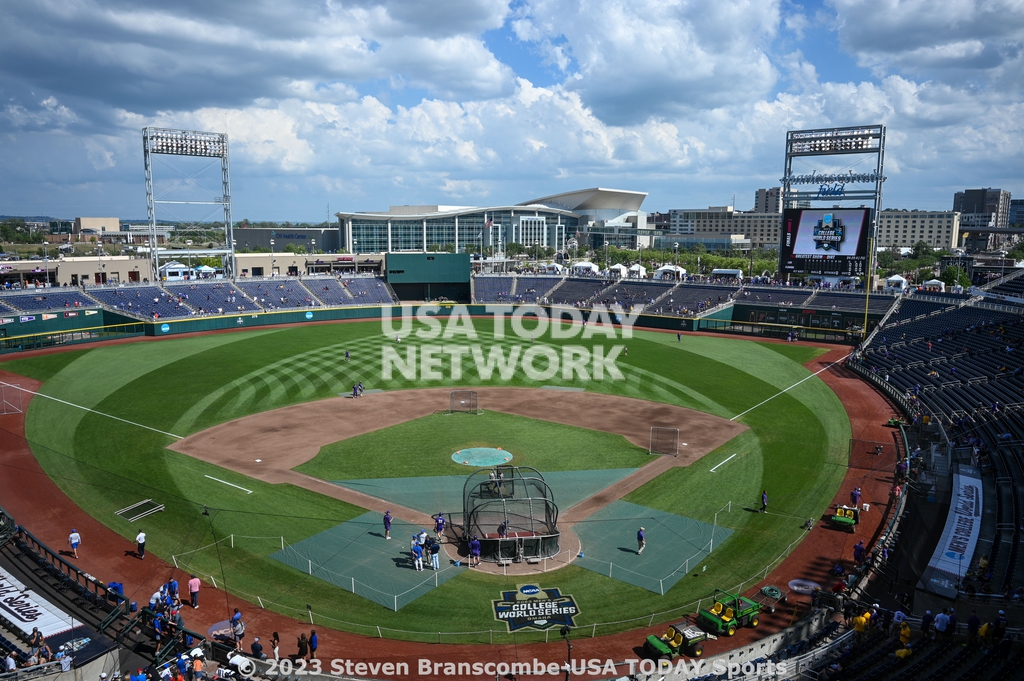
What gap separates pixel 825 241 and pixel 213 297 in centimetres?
6455

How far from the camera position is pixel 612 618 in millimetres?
18266

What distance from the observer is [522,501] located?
2278 cm

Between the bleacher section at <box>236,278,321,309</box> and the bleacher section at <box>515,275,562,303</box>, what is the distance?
2578cm

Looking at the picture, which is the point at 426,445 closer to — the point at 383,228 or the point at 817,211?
the point at 817,211

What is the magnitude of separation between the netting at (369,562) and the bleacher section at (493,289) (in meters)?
63.5

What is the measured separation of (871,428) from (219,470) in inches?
1285

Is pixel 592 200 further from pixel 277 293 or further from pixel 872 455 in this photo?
pixel 872 455

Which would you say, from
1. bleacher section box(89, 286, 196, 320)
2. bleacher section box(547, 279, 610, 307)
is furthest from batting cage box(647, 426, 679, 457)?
bleacher section box(89, 286, 196, 320)

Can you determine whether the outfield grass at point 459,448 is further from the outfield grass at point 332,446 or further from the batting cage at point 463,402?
the batting cage at point 463,402

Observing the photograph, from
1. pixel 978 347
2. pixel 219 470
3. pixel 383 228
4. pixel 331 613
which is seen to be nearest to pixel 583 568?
pixel 331 613

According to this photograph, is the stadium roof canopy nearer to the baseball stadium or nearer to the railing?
the baseball stadium

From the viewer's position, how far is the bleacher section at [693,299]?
73.1 metres

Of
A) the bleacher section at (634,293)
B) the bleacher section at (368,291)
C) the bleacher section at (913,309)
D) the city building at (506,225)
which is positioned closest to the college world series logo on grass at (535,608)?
the bleacher section at (913,309)

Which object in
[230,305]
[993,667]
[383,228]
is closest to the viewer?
[993,667]
